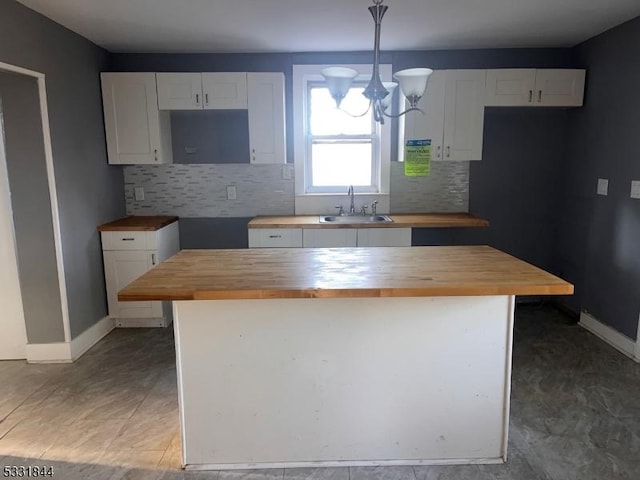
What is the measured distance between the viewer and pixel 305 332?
1926mm

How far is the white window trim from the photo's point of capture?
12.5ft

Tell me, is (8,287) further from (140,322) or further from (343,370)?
(343,370)

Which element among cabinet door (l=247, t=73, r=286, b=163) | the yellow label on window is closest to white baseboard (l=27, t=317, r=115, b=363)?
cabinet door (l=247, t=73, r=286, b=163)

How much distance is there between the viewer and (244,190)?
4.05 metres

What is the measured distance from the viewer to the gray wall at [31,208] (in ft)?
9.17

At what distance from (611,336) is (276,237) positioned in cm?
269

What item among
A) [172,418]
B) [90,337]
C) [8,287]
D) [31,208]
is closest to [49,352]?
[90,337]

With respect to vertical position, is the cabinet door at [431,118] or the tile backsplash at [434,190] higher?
the cabinet door at [431,118]

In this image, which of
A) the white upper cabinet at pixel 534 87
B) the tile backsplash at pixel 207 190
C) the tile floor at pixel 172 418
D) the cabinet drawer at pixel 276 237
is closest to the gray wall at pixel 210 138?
the tile backsplash at pixel 207 190

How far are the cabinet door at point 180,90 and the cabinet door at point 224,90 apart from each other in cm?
6

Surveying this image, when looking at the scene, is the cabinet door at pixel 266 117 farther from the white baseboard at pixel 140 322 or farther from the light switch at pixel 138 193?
the white baseboard at pixel 140 322

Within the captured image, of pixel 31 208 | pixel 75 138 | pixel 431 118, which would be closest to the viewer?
pixel 31 208

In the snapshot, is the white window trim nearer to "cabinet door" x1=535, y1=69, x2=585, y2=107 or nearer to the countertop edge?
"cabinet door" x1=535, y1=69, x2=585, y2=107

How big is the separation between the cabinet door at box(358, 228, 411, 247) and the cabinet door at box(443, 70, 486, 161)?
30.7 inches
